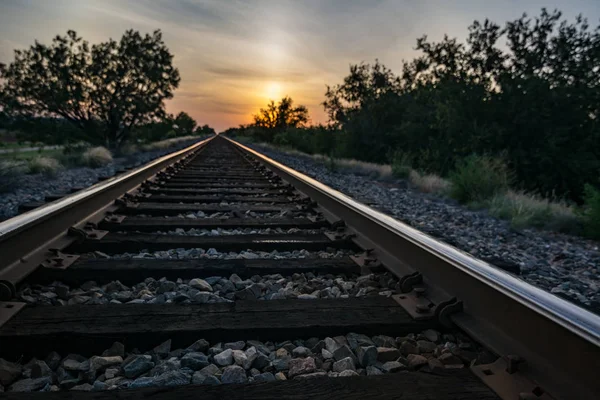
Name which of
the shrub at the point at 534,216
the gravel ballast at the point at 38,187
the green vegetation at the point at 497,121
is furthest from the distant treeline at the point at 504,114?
the gravel ballast at the point at 38,187

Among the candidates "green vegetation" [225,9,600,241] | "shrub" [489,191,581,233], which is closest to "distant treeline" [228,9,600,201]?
"green vegetation" [225,9,600,241]

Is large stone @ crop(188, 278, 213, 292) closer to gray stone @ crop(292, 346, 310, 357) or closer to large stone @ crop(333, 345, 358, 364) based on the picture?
gray stone @ crop(292, 346, 310, 357)

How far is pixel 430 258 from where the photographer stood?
2371mm

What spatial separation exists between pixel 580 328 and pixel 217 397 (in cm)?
111

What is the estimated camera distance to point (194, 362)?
1580 millimetres

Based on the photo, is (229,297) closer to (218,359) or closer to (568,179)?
(218,359)

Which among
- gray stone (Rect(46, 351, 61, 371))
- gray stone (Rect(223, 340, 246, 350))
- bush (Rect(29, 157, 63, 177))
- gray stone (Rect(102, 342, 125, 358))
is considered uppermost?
gray stone (Rect(223, 340, 246, 350))

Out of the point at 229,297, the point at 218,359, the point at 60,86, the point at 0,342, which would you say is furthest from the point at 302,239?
the point at 60,86

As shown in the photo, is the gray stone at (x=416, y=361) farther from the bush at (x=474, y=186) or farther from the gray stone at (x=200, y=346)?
the bush at (x=474, y=186)

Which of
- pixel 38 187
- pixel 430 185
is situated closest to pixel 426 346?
pixel 38 187

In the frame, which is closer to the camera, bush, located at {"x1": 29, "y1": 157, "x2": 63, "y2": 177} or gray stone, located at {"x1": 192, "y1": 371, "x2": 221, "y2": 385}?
gray stone, located at {"x1": 192, "y1": 371, "x2": 221, "y2": 385}

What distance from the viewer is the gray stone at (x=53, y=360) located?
159 centimetres

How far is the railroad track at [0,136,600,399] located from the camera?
1.39 meters

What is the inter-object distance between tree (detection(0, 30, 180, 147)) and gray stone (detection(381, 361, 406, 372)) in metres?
21.0
